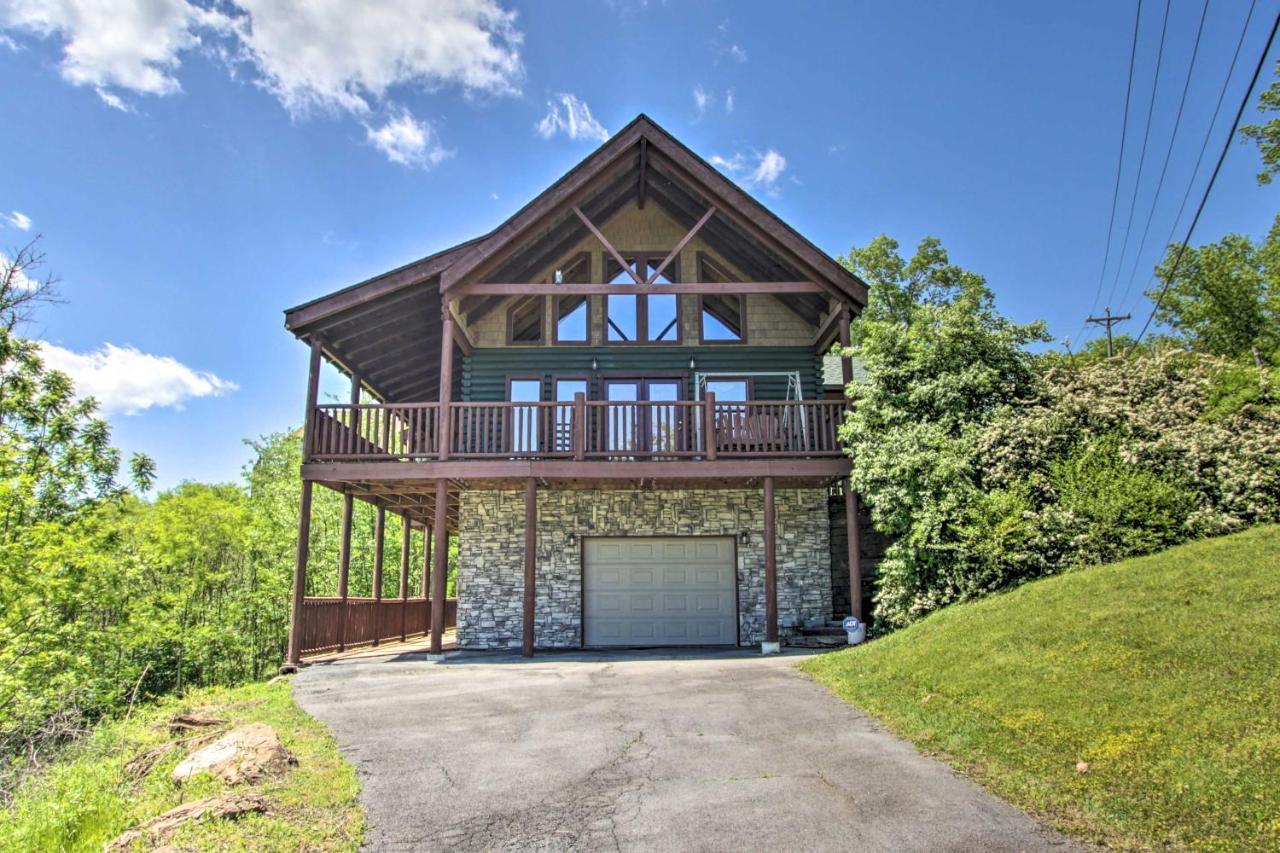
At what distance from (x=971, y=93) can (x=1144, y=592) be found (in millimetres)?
21785

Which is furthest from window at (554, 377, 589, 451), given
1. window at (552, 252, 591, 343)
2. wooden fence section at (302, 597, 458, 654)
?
wooden fence section at (302, 597, 458, 654)

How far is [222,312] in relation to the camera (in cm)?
3091

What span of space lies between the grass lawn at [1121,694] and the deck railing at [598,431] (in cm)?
508

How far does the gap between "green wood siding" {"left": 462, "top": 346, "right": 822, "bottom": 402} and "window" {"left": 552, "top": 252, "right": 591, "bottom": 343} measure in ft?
1.05

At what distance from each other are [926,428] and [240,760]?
9.99m

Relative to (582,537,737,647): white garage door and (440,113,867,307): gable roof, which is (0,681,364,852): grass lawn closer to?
(582,537,737,647): white garage door

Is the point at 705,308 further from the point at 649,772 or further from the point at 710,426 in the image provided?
the point at 649,772

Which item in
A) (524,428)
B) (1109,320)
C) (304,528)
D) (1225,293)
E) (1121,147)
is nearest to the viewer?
(304,528)

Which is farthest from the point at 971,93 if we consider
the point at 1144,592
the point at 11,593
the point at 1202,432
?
the point at 11,593

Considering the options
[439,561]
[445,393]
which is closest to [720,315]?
[445,393]

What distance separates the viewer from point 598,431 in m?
14.2

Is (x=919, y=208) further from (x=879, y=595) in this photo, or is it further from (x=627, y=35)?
(x=879, y=595)

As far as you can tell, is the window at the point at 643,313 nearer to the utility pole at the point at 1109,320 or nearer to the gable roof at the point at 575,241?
the gable roof at the point at 575,241

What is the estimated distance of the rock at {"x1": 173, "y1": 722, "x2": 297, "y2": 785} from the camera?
588cm
